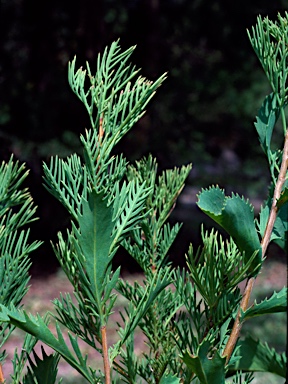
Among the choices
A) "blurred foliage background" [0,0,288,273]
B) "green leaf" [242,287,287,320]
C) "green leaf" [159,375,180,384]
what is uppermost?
"blurred foliage background" [0,0,288,273]

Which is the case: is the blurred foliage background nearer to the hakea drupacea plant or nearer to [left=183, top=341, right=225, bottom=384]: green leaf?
the hakea drupacea plant

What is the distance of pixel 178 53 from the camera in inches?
484

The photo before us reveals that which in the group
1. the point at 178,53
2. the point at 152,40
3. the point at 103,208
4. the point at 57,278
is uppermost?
the point at 178,53

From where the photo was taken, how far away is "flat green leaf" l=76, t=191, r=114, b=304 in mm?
817

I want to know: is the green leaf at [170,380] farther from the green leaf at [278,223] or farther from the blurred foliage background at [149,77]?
the blurred foliage background at [149,77]

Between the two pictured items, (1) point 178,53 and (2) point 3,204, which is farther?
(1) point 178,53

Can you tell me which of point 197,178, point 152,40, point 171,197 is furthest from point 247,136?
point 171,197

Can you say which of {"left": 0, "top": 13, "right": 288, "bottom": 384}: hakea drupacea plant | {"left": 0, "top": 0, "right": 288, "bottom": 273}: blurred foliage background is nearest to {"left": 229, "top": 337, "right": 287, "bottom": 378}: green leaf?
{"left": 0, "top": 13, "right": 288, "bottom": 384}: hakea drupacea plant

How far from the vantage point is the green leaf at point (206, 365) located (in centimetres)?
77

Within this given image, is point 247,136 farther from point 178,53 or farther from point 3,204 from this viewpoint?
point 3,204

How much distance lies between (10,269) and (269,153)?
1.44 ft

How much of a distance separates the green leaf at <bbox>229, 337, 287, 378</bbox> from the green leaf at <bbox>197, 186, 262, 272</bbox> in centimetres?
16

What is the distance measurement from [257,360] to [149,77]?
337 inches

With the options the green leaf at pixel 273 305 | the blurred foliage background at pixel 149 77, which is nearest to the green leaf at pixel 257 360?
the green leaf at pixel 273 305
